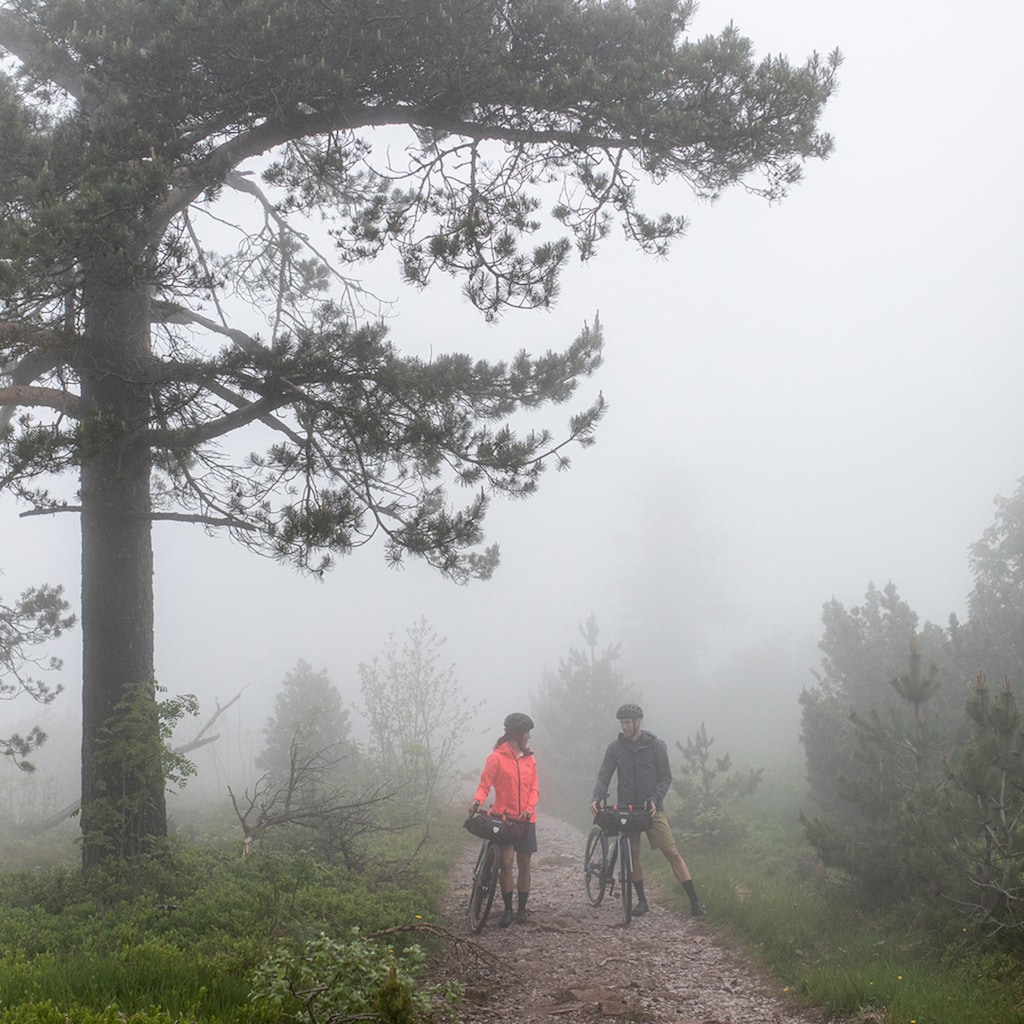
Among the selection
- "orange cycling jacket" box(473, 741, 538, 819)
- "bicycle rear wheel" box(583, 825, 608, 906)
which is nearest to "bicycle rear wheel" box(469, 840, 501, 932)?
"orange cycling jacket" box(473, 741, 538, 819)

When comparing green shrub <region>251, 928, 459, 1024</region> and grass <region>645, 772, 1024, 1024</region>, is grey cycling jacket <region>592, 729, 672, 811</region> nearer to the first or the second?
grass <region>645, 772, 1024, 1024</region>

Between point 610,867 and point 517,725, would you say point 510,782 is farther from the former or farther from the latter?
point 610,867

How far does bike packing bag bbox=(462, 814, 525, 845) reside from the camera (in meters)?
7.48

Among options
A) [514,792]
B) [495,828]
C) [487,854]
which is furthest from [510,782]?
[487,854]

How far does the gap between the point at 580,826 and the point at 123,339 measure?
606 inches

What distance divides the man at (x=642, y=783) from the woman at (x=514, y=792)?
0.88 meters

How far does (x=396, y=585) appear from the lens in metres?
95.6

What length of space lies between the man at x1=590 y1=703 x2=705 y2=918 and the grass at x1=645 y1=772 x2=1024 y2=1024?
710 mm

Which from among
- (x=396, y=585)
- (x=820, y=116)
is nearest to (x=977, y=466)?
(x=396, y=585)

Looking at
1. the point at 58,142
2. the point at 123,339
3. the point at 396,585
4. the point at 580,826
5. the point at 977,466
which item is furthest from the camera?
the point at 977,466

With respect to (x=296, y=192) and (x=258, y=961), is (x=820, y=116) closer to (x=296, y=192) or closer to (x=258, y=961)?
(x=296, y=192)

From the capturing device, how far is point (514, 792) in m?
7.76

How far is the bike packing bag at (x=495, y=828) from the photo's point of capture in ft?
24.6

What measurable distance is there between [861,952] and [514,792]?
323 cm
